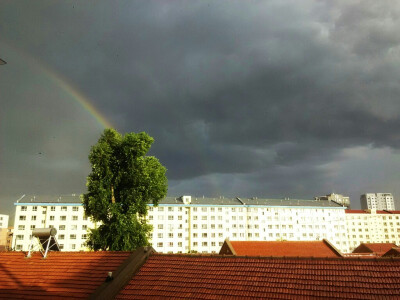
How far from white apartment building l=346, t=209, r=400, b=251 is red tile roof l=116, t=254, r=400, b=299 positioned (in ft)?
641

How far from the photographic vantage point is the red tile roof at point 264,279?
13.9m

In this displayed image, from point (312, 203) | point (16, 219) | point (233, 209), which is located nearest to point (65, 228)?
point (16, 219)

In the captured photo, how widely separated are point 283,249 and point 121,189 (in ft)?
105

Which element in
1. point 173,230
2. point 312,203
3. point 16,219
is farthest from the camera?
point 312,203

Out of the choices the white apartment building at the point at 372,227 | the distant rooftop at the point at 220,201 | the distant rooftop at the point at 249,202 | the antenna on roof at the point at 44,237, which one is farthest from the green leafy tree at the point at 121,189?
the white apartment building at the point at 372,227

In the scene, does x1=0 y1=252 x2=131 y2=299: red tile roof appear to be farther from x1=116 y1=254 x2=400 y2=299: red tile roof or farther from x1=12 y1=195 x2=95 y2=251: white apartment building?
x1=12 y1=195 x2=95 y2=251: white apartment building

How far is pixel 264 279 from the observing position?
1574 centimetres

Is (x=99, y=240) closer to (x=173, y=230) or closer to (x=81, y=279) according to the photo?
(x=81, y=279)

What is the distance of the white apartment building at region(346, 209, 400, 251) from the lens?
192000 millimetres

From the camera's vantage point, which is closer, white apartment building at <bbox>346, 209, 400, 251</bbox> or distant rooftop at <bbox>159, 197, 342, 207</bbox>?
distant rooftop at <bbox>159, 197, 342, 207</bbox>

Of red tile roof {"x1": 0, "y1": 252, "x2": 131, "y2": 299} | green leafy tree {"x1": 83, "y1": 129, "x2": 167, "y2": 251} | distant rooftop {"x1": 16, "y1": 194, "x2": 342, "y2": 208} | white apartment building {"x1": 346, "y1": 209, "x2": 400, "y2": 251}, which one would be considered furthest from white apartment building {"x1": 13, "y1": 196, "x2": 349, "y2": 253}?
red tile roof {"x1": 0, "y1": 252, "x2": 131, "y2": 299}

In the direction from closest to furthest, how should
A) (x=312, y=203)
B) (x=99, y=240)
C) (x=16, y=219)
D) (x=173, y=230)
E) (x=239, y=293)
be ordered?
1. (x=239, y=293)
2. (x=99, y=240)
3. (x=16, y=219)
4. (x=173, y=230)
5. (x=312, y=203)

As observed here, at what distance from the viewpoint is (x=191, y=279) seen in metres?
17.2

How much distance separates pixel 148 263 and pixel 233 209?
11893cm
